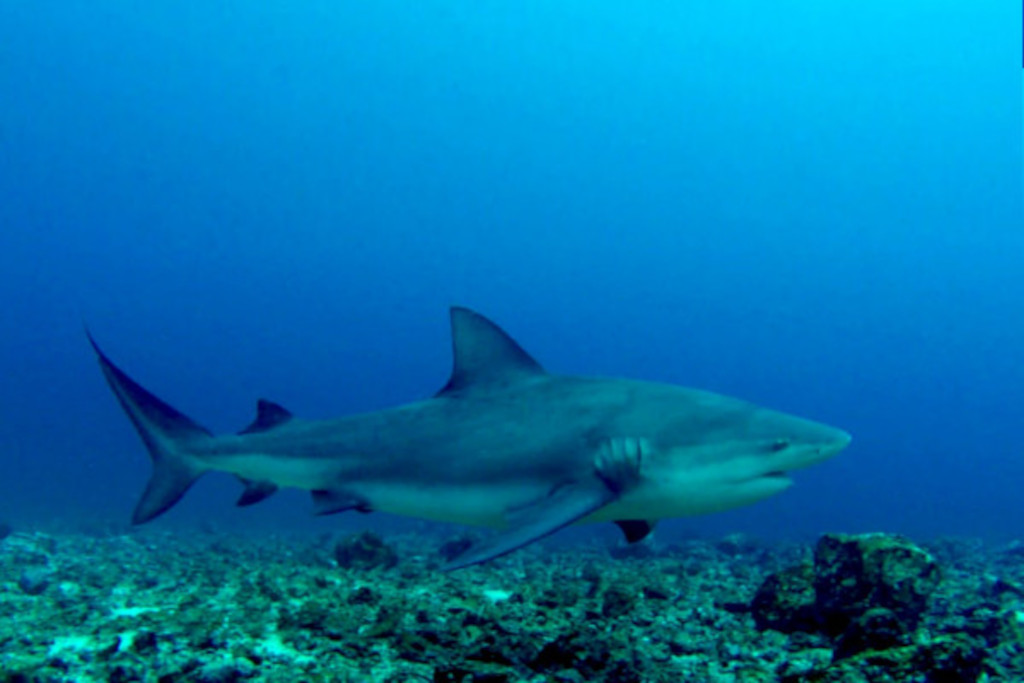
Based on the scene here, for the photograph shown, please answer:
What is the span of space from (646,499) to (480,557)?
1.52 metres

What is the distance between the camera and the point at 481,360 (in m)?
7.15

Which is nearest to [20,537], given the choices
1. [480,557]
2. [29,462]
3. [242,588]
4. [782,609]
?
[242,588]

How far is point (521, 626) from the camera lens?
4805 millimetres

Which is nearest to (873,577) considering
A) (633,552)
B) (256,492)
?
(256,492)

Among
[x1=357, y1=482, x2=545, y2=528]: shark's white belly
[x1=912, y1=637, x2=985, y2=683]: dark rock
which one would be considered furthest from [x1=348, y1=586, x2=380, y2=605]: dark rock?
[x1=912, y1=637, x2=985, y2=683]: dark rock

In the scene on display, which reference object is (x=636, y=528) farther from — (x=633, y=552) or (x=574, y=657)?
(x=633, y=552)

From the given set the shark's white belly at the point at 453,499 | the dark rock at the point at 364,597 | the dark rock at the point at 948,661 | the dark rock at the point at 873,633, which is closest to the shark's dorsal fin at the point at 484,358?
the shark's white belly at the point at 453,499

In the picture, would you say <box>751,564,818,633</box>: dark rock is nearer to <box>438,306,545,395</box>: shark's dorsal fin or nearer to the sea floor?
the sea floor

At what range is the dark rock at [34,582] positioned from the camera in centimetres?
718

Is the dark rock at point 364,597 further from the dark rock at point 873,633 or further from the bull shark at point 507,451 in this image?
the dark rock at point 873,633

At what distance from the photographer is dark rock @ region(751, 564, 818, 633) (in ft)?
16.4

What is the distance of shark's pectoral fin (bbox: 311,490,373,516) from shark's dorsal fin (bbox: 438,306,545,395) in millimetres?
1248

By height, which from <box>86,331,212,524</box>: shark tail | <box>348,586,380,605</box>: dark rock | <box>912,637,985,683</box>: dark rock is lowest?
<box>912,637,985,683</box>: dark rock

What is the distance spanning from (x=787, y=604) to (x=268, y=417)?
5.10m
